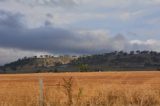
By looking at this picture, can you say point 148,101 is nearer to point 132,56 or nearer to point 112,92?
point 112,92

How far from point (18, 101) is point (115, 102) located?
175 inches

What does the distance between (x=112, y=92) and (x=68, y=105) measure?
3.86 m

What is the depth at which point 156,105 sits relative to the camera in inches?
1037

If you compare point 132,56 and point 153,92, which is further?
point 132,56

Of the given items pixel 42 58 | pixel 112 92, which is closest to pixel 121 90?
pixel 112 92

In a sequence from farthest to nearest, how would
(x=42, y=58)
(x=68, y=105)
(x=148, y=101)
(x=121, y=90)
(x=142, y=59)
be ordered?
1. (x=42, y=58)
2. (x=142, y=59)
3. (x=121, y=90)
4. (x=148, y=101)
5. (x=68, y=105)

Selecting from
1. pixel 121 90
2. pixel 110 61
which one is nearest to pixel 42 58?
pixel 110 61

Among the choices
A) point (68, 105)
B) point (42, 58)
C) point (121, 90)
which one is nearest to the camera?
point (68, 105)

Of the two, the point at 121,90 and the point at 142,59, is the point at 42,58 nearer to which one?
the point at 142,59

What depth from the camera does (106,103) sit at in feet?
85.5

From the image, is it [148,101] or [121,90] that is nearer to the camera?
[148,101]

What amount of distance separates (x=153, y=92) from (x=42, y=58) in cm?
13365

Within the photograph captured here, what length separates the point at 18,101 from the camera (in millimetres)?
26391

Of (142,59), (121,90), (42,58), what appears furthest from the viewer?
(42,58)
